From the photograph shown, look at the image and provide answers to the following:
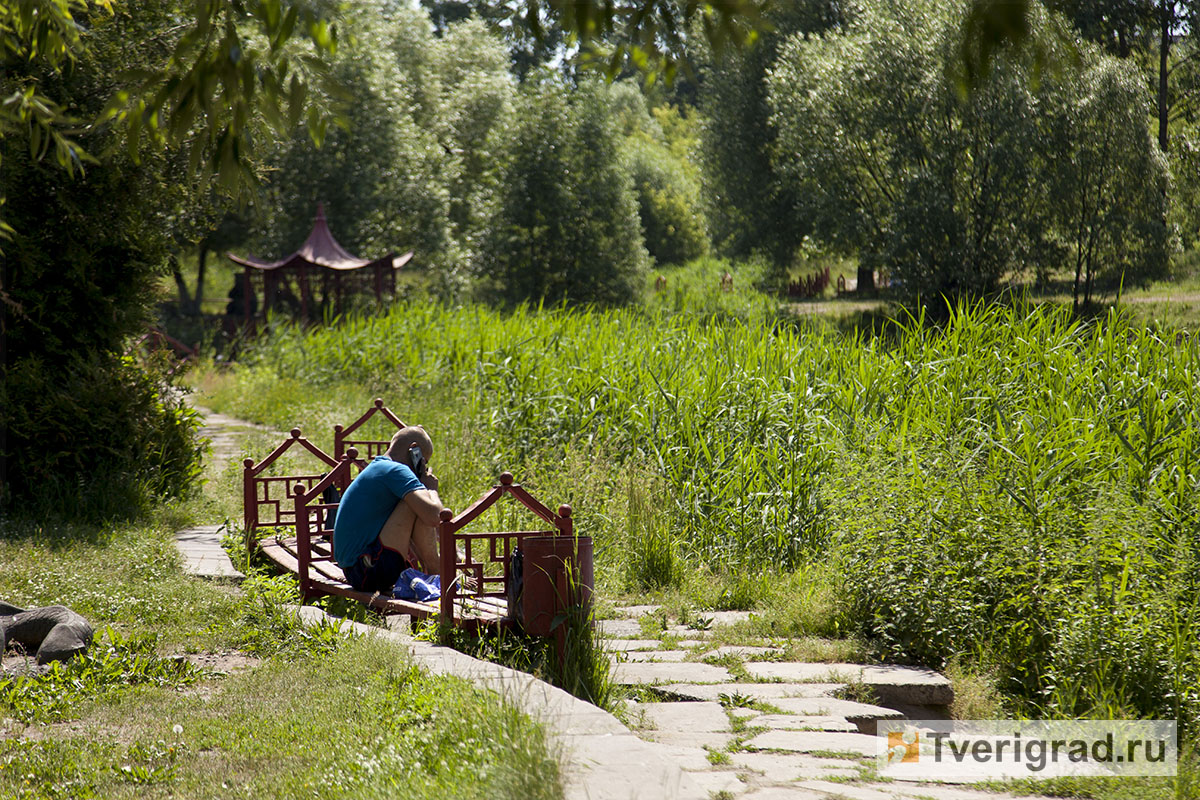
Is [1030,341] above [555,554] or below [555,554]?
above

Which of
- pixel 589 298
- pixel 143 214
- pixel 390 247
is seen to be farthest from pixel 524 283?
pixel 143 214

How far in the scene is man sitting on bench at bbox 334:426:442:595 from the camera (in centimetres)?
562

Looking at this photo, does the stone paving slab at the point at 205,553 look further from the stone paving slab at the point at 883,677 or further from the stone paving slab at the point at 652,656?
the stone paving slab at the point at 883,677

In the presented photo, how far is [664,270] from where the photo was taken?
39438mm

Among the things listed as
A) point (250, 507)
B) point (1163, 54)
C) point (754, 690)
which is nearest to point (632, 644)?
point (754, 690)

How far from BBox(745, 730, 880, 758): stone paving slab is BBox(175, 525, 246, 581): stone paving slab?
3978 millimetres

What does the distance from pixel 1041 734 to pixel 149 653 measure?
4112mm

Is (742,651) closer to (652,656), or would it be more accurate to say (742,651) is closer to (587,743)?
(652,656)

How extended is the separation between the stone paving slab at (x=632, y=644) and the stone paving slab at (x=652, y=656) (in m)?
0.04

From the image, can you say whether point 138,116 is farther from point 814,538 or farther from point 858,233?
point 858,233

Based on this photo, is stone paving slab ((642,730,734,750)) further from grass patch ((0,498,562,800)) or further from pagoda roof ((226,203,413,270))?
pagoda roof ((226,203,413,270))

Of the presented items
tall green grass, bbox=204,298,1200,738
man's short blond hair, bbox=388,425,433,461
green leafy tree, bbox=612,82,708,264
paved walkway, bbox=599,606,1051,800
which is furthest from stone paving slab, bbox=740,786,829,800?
green leafy tree, bbox=612,82,708,264

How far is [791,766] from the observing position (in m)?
3.79

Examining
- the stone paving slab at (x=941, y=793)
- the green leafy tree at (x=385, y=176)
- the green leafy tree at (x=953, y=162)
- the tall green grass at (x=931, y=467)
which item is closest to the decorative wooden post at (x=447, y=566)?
the stone paving slab at (x=941, y=793)
